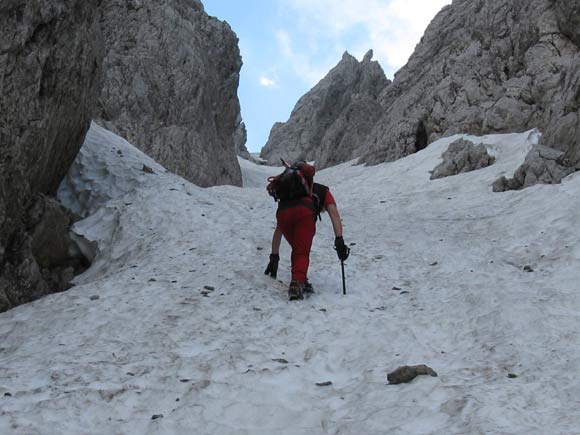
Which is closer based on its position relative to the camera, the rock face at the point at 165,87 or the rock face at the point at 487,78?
the rock face at the point at 487,78

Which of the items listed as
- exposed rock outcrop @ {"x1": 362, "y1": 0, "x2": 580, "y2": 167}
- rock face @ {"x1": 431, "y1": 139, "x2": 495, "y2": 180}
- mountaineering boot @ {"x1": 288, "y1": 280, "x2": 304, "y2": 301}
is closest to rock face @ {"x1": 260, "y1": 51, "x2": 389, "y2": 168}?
exposed rock outcrop @ {"x1": 362, "y1": 0, "x2": 580, "y2": 167}

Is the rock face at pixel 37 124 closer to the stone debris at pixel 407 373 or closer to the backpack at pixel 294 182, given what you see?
the backpack at pixel 294 182

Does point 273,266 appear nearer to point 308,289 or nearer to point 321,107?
point 308,289

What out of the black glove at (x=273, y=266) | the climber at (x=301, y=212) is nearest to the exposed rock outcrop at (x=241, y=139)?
the black glove at (x=273, y=266)

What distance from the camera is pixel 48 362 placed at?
6023 millimetres

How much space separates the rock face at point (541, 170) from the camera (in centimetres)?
1509

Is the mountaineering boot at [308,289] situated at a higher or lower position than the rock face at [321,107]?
lower

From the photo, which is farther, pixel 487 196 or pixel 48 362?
pixel 487 196

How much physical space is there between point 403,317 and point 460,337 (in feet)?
3.47

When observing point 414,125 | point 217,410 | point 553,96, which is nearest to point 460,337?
point 217,410

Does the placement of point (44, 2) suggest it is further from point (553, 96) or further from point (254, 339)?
point (553, 96)

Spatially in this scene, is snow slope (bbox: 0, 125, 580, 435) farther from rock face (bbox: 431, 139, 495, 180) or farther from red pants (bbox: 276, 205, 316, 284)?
rock face (bbox: 431, 139, 495, 180)

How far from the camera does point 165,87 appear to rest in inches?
→ 1563

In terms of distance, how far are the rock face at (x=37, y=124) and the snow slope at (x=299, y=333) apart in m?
0.91
